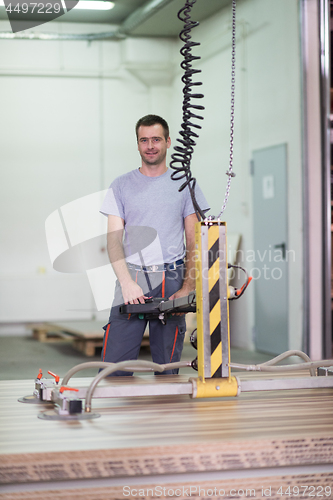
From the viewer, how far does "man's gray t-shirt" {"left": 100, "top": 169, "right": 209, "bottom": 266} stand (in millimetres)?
2043

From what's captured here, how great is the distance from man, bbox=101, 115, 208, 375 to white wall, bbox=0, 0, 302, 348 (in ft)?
8.75

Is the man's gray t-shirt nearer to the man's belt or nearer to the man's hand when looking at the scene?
the man's belt

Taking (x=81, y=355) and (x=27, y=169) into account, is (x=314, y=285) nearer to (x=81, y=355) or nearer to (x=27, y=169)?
(x=81, y=355)

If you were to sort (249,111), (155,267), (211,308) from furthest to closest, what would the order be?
(249,111), (155,267), (211,308)

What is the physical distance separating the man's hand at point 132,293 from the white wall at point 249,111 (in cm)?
286

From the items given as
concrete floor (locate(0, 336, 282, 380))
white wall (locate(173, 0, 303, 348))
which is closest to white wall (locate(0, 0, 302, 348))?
white wall (locate(173, 0, 303, 348))

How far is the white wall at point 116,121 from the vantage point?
479 cm

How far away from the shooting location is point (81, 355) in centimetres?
505

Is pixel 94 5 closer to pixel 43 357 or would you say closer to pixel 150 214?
pixel 43 357

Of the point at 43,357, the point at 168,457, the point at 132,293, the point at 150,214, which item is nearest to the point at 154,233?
the point at 150,214

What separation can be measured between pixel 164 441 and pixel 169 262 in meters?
1.17

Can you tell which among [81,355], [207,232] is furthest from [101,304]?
[207,232]

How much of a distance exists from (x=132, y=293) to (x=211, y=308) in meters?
0.73

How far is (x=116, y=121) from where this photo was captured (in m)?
5.92
